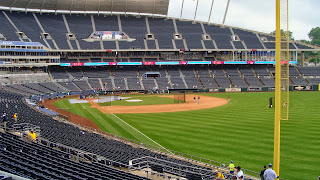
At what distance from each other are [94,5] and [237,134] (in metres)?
71.1

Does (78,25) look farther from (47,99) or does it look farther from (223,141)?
(223,141)

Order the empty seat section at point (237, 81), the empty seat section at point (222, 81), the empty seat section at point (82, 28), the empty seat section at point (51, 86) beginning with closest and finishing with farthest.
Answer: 1. the empty seat section at point (51, 86)
2. the empty seat section at point (222, 81)
3. the empty seat section at point (237, 81)
4. the empty seat section at point (82, 28)

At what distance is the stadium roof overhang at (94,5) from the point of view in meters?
80.5

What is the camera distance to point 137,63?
82.7 metres

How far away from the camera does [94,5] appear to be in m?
86.1

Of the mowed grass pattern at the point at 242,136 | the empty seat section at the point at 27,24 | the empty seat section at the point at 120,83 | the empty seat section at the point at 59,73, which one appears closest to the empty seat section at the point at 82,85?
the empty seat section at the point at 59,73

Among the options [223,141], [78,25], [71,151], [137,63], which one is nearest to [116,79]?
[137,63]

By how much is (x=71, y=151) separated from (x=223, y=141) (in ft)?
41.6

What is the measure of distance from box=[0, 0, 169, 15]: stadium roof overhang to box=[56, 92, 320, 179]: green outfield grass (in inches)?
2066

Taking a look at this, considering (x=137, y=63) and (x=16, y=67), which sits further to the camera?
(x=137, y=63)

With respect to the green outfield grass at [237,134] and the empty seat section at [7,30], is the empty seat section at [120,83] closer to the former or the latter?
the empty seat section at [7,30]

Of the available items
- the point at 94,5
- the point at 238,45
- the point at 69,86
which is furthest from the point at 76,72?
the point at 238,45

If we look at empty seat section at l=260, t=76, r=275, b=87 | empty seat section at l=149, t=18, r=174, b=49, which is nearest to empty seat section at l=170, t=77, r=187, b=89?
empty seat section at l=149, t=18, r=174, b=49

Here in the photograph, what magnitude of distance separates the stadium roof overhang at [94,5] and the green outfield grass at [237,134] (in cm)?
5247
